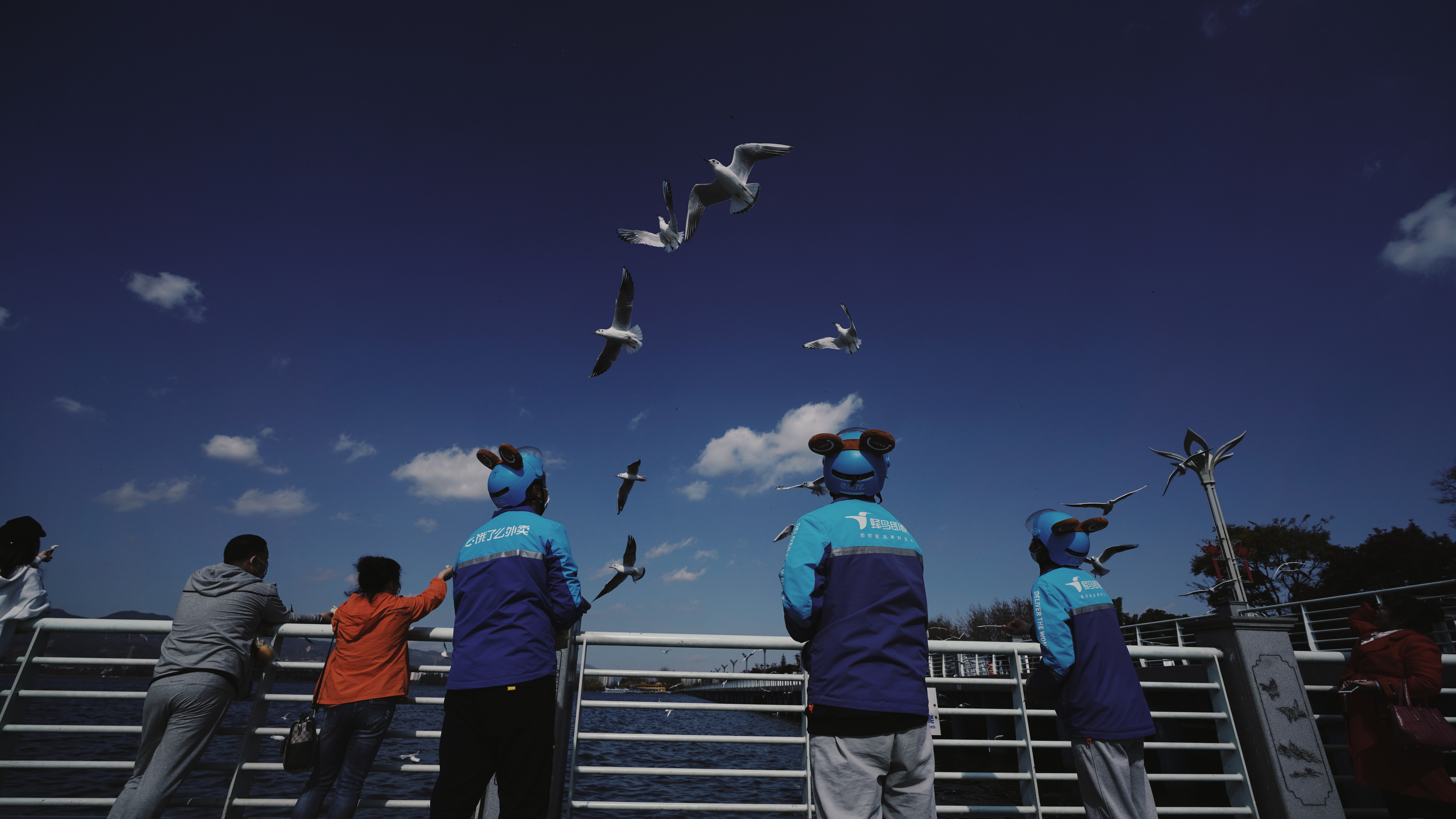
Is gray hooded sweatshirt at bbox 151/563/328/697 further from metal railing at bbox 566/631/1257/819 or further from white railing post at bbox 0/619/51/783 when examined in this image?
metal railing at bbox 566/631/1257/819

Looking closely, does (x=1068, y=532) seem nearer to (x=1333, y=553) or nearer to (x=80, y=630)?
(x=80, y=630)

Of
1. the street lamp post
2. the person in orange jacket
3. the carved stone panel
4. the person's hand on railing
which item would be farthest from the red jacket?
the street lamp post

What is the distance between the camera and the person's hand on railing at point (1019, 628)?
3680mm

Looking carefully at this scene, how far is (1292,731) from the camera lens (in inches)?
167

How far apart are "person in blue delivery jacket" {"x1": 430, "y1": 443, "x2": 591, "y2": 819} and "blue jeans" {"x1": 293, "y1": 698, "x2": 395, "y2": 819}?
0.69 m

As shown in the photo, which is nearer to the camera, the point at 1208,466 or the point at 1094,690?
the point at 1094,690

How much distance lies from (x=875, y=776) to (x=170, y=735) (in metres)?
3.44

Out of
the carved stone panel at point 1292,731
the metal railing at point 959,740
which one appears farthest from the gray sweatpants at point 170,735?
the carved stone panel at point 1292,731

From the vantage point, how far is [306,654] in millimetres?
4078

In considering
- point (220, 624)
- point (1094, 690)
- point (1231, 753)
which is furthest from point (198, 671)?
point (1231, 753)

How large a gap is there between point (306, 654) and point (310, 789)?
2.80 ft

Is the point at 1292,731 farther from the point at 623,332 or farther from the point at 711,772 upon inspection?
the point at 623,332

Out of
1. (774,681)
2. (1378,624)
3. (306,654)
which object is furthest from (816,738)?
(1378,624)

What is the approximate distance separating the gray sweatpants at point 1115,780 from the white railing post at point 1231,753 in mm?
1387
